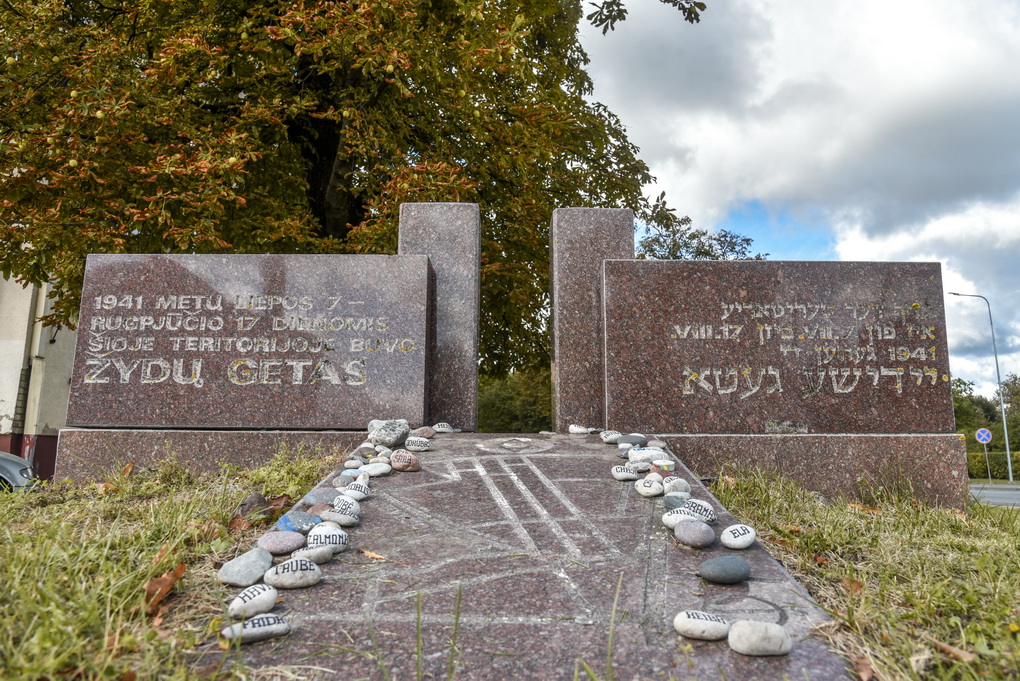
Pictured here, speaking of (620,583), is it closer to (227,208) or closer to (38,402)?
→ (227,208)

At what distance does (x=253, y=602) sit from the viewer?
7.06 feet

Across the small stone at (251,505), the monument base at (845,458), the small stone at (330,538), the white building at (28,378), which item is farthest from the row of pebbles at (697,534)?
the white building at (28,378)

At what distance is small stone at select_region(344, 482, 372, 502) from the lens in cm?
340

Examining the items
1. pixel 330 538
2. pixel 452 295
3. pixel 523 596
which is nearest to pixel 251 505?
pixel 330 538

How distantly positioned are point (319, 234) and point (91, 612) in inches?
361

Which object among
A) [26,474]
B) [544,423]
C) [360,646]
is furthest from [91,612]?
[544,423]

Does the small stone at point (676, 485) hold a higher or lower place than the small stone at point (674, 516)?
higher

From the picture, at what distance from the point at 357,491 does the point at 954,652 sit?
256 cm

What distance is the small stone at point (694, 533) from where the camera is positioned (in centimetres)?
278

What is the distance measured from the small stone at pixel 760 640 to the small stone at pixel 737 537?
0.84m

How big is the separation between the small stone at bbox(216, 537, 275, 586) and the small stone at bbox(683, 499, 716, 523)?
181cm

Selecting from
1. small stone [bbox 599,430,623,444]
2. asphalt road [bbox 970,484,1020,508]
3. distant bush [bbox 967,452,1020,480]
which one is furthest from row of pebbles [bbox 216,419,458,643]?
distant bush [bbox 967,452,1020,480]

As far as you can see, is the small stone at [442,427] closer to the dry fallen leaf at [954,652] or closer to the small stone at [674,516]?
the small stone at [674,516]

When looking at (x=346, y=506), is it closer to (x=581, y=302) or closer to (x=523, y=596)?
(x=523, y=596)
